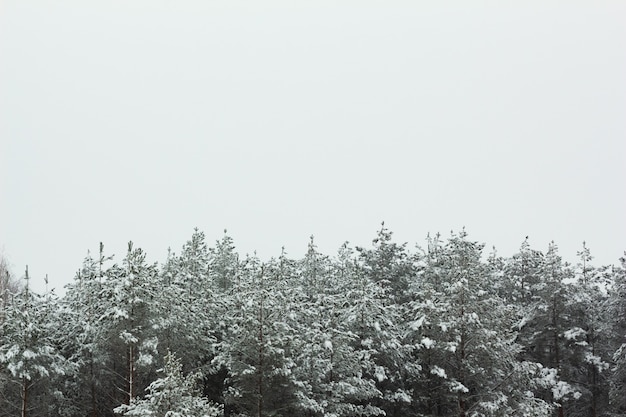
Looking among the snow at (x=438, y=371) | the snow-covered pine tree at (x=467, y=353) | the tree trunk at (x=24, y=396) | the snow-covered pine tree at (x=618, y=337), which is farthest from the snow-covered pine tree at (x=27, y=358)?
the snow-covered pine tree at (x=618, y=337)

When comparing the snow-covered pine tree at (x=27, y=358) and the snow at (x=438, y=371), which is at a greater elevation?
the snow-covered pine tree at (x=27, y=358)

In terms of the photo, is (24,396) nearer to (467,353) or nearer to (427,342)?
(427,342)

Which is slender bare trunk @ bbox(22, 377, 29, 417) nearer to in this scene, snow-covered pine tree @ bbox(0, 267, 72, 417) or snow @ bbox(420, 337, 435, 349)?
snow-covered pine tree @ bbox(0, 267, 72, 417)

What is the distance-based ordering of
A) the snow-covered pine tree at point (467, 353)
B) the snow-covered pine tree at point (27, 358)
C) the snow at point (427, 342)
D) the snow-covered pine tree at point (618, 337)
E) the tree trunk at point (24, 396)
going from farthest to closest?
the snow-covered pine tree at point (618, 337)
the snow-covered pine tree at point (467, 353)
the snow at point (427, 342)
the tree trunk at point (24, 396)
the snow-covered pine tree at point (27, 358)

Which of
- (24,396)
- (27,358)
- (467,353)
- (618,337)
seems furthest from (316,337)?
(618,337)

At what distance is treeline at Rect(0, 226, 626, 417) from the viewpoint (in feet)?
73.3

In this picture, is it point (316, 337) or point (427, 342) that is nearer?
point (316, 337)

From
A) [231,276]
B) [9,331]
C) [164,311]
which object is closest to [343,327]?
[164,311]

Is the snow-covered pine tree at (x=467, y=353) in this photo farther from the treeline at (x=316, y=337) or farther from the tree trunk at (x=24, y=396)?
the tree trunk at (x=24, y=396)

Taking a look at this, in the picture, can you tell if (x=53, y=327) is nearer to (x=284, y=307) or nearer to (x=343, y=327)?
(x=284, y=307)

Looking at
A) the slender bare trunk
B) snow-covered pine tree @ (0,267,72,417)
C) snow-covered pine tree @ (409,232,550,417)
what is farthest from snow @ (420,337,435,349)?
the slender bare trunk

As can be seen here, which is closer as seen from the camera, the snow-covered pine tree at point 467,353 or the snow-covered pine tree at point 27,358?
the snow-covered pine tree at point 27,358

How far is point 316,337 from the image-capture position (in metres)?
23.8

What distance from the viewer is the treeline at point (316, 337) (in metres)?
22.3
